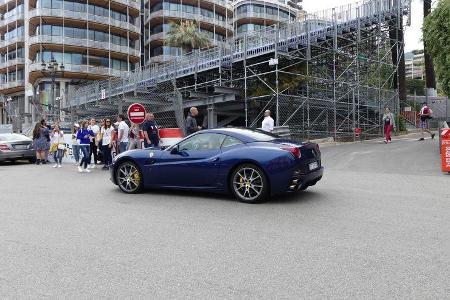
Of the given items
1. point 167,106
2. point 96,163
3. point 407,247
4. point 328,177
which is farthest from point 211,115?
point 407,247

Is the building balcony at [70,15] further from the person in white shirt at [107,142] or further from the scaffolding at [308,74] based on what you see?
the person in white shirt at [107,142]

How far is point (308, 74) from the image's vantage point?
933 inches

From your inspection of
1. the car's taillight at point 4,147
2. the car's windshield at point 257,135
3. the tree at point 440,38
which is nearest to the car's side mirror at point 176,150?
the car's windshield at point 257,135

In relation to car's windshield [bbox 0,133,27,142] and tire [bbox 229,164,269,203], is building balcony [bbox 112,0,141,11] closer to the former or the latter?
car's windshield [bbox 0,133,27,142]

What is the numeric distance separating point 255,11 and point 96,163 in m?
57.5

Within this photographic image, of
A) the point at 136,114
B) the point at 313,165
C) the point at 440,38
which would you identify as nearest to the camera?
the point at 313,165

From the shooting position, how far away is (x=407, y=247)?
15.9 ft

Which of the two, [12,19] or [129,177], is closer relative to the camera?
[129,177]

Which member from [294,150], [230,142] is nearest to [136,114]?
[230,142]

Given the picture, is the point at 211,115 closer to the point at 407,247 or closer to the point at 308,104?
the point at 308,104

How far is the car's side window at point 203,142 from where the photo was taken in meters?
7.99

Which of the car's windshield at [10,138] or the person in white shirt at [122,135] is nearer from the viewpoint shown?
the person in white shirt at [122,135]

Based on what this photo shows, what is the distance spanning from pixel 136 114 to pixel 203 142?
231 inches

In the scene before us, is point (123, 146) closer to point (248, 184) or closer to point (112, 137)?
point (112, 137)
